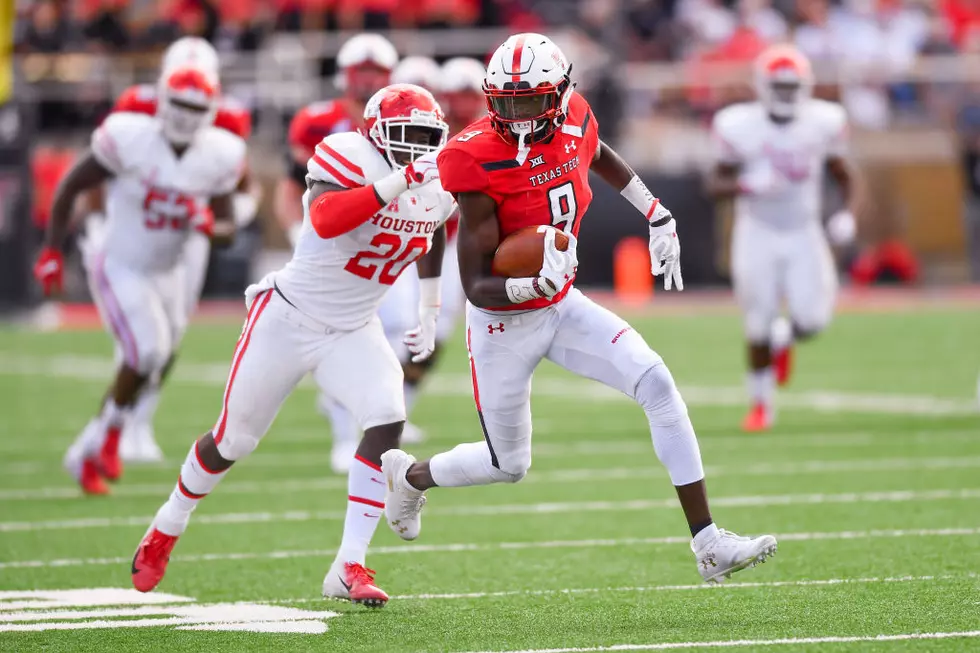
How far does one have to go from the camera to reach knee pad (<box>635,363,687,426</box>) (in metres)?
5.50

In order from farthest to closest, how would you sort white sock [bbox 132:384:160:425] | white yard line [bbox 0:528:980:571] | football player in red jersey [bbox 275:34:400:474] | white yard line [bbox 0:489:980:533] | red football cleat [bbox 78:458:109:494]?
white sock [bbox 132:384:160:425], football player in red jersey [bbox 275:34:400:474], red football cleat [bbox 78:458:109:494], white yard line [bbox 0:489:980:533], white yard line [bbox 0:528:980:571]

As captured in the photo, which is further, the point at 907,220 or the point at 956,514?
the point at 907,220

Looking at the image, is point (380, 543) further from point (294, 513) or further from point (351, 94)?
point (351, 94)

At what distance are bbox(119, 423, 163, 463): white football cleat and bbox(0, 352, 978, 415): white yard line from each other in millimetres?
3384

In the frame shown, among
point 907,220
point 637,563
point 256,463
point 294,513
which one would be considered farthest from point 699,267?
point 637,563

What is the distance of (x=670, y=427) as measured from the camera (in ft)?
18.0

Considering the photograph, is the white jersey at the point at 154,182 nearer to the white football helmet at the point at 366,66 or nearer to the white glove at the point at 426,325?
the white football helmet at the point at 366,66

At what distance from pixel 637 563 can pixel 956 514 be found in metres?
1.53

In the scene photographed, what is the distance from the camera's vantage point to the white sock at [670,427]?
5.48 meters

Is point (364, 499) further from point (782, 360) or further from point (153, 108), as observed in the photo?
point (782, 360)

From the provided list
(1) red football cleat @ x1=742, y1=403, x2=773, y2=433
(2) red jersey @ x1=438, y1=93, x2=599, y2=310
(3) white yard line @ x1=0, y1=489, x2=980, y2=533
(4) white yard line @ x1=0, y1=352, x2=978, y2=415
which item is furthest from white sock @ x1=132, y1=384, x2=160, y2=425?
(2) red jersey @ x1=438, y1=93, x2=599, y2=310

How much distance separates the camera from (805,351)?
14977 millimetres

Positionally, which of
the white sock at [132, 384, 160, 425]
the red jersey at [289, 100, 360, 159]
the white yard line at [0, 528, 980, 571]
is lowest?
the white sock at [132, 384, 160, 425]

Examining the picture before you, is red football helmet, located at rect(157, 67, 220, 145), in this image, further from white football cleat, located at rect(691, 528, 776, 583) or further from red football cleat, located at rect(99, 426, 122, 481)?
white football cleat, located at rect(691, 528, 776, 583)
